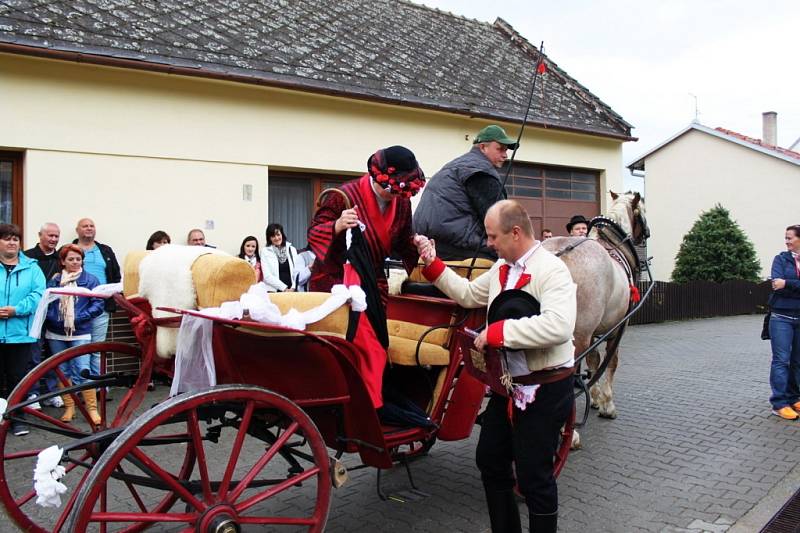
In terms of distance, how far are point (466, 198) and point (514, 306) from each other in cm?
146

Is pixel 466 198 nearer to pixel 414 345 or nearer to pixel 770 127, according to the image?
pixel 414 345

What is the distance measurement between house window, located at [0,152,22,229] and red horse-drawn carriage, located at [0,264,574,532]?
14.4ft

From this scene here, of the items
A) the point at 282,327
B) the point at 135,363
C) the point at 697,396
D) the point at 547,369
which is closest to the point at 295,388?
the point at 282,327

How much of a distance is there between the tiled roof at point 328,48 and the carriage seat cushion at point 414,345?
4.87 metres

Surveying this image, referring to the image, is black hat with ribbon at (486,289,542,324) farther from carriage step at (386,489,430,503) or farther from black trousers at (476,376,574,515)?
carriage step at (386,489,430,503)

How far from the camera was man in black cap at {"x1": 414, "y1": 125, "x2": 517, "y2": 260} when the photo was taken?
13.6 feet

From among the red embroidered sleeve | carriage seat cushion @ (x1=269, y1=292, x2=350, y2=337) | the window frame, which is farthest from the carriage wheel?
the window frame

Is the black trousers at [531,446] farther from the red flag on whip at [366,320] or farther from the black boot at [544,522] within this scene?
the red flag on whip at [366,320]

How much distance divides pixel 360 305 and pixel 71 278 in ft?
14.2

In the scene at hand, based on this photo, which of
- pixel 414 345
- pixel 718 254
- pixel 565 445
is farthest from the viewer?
pixel 718 254

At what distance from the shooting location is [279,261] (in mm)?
8289

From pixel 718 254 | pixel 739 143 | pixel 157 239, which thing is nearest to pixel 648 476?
Result: pixel 157 239

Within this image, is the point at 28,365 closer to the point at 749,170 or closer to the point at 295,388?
the point at 295,388

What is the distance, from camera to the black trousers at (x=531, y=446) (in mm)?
2871
